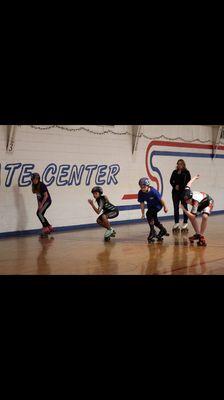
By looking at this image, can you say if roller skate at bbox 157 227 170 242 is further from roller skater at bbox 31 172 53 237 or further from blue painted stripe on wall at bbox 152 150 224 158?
blue painted stripe on wall at bbox 152 150 224 158

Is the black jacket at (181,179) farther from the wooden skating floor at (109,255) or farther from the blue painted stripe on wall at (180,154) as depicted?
the blue painted stripe on wall at (180,154)

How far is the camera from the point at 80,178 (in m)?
12.5

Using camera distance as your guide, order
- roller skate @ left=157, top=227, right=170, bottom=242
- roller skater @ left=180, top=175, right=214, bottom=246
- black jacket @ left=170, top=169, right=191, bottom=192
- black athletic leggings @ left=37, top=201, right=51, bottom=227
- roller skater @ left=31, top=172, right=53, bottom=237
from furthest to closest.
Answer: black jacket @ left=170, top=169, right=191, bottom=192 < black athletic leggings @ left=37, top=201, right=51, bottom=227 < roller skater @ left=31, top=172, right=53, bottom=237 < roller skate @ left=157, top=227, right=170, bottom=242 < roller skater @ left=180, top=175, right=214, bottom=246

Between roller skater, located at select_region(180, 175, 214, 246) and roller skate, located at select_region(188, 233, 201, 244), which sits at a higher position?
roller skater, located at select_region(180, 175, 214, 246)

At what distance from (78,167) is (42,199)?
1777 mm

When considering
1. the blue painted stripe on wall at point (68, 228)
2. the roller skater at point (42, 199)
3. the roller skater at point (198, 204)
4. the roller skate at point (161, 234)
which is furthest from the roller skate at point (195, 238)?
the blue painted stripe on wall at point (68, 228)

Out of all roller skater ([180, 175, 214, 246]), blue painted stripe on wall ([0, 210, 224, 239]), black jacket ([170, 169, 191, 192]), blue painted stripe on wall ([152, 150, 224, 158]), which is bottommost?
blue painted stripe on wall ([0, 210, 224, 239])

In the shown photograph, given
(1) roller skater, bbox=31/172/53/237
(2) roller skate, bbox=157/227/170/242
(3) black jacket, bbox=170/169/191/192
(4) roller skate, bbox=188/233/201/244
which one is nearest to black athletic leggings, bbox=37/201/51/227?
(1) roller skater, bbox=31/172/53/237

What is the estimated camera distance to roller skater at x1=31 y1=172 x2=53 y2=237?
1071cm

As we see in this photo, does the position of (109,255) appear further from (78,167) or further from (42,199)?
(78,167)

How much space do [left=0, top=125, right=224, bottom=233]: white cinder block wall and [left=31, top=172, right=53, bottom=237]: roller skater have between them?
506mm

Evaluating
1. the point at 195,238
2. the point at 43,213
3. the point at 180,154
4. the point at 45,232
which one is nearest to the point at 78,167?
the point at 43,213

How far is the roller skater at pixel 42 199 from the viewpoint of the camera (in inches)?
422

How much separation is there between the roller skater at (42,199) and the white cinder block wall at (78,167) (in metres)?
0.51
